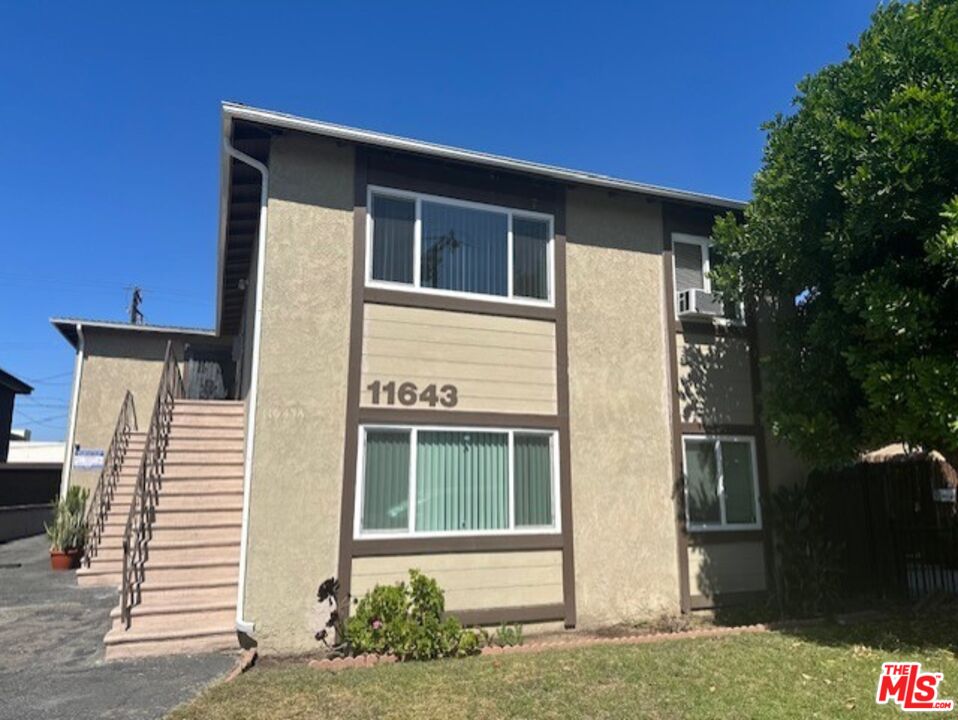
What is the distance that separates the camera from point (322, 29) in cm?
1070

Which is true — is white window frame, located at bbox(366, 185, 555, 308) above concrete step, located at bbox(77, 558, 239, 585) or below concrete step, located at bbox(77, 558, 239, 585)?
above

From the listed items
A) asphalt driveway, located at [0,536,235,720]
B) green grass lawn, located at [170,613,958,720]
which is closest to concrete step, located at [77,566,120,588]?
asphalt driveway, located at [0,536,235,720]

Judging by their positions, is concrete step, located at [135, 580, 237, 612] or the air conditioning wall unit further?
the air conditioning wall unit

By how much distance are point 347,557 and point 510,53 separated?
30.4ft

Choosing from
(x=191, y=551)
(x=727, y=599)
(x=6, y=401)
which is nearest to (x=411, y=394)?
(x=191, y=551)

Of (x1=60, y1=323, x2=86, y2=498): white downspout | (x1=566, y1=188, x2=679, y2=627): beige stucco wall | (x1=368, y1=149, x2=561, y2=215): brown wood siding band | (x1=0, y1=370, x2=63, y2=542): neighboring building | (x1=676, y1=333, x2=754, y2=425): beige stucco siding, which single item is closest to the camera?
(x1=368, y1=149, x2=561, y2=215): brown wood siding band

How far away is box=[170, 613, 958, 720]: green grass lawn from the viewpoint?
5.48 m

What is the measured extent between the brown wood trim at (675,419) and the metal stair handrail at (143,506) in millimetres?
7019

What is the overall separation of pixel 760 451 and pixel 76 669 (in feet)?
30.5

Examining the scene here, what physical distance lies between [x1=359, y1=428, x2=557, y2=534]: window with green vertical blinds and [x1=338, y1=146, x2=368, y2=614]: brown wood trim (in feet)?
0.67

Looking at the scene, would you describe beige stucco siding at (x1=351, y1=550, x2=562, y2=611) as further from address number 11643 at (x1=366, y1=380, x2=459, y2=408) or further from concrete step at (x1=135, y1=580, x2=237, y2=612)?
address number 11643 at (x1=366, y1=380, x2=459, y2=408)

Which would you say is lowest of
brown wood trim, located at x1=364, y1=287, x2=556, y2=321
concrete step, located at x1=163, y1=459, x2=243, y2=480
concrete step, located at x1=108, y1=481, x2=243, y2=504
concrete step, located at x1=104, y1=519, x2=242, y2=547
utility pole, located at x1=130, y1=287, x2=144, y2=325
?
concrete step, located at x1=104, y1=519, x2=242, y2=547

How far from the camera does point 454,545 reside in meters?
8.30

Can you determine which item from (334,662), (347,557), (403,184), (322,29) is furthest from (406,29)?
(334,662)
